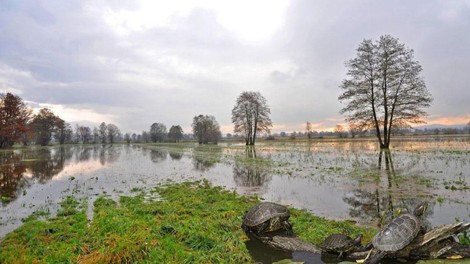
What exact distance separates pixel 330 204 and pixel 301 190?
9.25ft

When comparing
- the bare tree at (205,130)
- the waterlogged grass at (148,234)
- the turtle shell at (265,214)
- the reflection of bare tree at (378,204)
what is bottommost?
the waterlogged grass at (148,234)

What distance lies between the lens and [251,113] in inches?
2749

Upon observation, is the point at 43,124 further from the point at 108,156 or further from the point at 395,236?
the point at 395,236

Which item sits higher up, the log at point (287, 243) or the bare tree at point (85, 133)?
the bare tree at point (85, 133)

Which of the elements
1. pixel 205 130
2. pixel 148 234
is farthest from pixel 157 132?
pixel 148 234

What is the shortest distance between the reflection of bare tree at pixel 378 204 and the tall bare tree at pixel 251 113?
5656 cm

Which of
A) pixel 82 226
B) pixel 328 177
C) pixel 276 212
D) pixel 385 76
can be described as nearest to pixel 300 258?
pixel 276 212

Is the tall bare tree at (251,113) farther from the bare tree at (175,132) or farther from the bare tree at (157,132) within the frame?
the bare tree at (157,132)

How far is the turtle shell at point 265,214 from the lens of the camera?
744cm

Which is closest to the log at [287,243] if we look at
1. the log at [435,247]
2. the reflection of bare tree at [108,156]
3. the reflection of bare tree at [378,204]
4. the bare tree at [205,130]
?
the log at [435,247]

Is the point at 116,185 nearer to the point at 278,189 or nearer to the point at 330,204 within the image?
the point at 278,189

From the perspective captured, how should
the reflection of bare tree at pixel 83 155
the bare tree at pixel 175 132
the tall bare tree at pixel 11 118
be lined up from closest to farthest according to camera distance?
the reflection of bare tree at pixel 83 155 < the tall bare tree at pixel 11 118 < the bare tree at pixel 175 132

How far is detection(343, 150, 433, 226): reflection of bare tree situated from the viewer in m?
8.61

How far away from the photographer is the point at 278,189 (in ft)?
45.3
